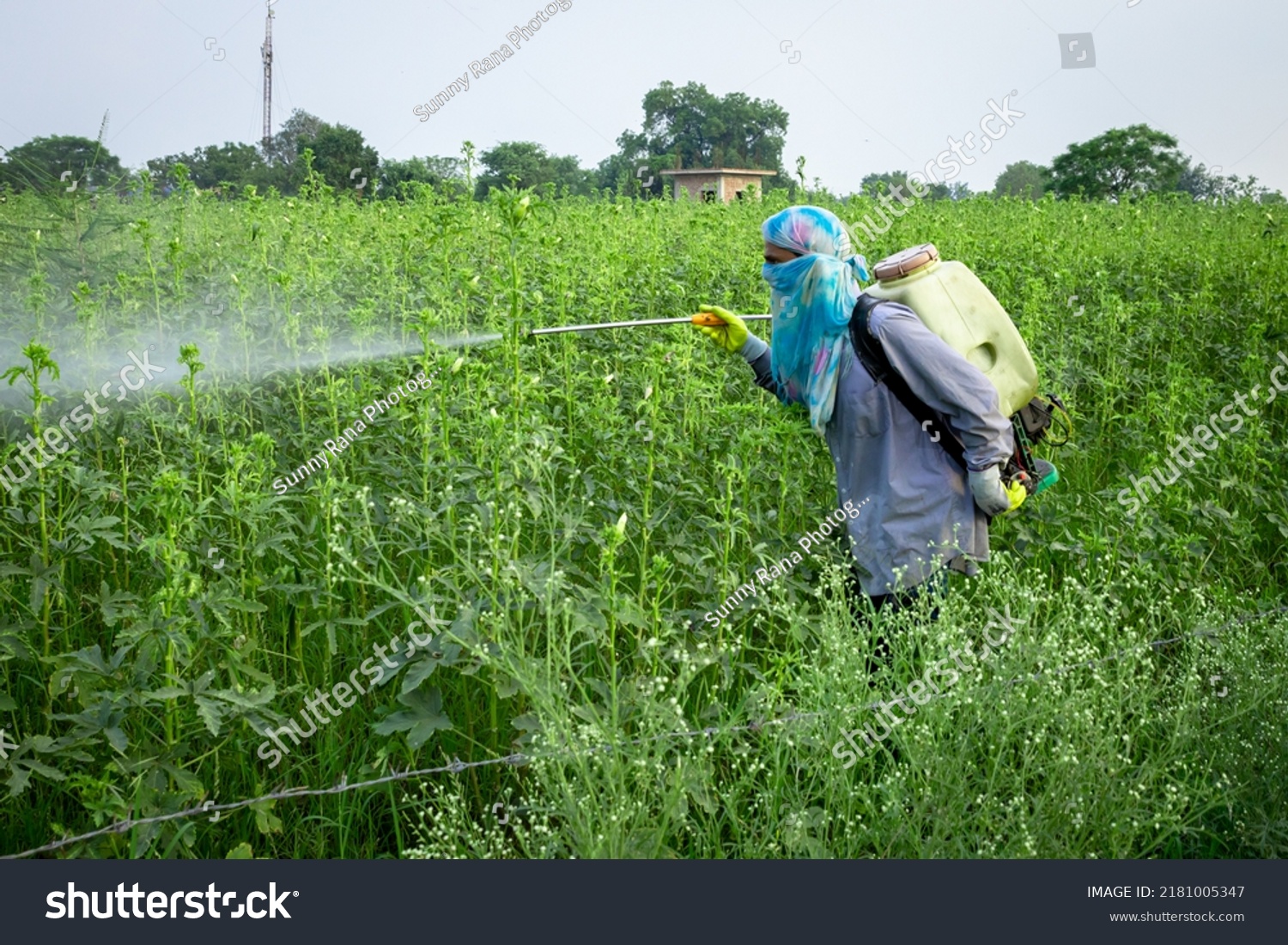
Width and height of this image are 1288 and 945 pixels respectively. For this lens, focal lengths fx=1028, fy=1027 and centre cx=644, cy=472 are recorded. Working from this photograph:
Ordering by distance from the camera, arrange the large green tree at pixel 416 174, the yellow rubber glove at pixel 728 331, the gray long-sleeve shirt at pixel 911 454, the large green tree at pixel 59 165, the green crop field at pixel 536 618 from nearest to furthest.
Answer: the green crop field at pixel 536 618
the gray long-sleeve shirt at pixel 911 454
the yellow rubber glove at pixel 728 331
the large green tree at pixel 59 165
the large green tree at pixel 416 174

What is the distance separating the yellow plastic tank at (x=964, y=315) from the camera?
3.63 metres

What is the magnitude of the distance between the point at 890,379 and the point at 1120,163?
92.2 feet

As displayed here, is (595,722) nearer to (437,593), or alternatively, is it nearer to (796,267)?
(437,593)

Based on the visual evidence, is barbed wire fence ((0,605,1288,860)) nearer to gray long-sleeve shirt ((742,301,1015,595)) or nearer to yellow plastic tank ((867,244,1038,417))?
gray long-sleeve shirt ((742,301,1015,595))

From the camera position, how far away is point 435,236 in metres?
4.67

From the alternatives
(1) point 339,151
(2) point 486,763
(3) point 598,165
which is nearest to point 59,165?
(2) point 486,763

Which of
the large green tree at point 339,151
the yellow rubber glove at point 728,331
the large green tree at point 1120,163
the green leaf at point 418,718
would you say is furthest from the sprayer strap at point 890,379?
the large green tree at point 1120,163

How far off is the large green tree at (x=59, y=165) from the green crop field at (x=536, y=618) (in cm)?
15

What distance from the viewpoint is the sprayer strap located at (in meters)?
3.62

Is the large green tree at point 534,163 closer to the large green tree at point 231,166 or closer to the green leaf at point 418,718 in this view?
the large green tree at point 231,166

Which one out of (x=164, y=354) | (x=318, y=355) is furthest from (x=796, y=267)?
(x=164, y=354)

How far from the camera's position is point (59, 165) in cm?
582

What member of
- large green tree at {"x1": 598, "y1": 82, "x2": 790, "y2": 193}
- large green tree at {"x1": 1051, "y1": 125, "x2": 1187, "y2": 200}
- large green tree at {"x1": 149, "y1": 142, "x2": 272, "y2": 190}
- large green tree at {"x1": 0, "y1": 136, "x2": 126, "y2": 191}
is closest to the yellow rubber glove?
large green tree at {"x1": 0, "y1": 136, "x2": 126, "y2": 191}

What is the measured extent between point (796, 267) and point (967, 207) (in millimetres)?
10434
